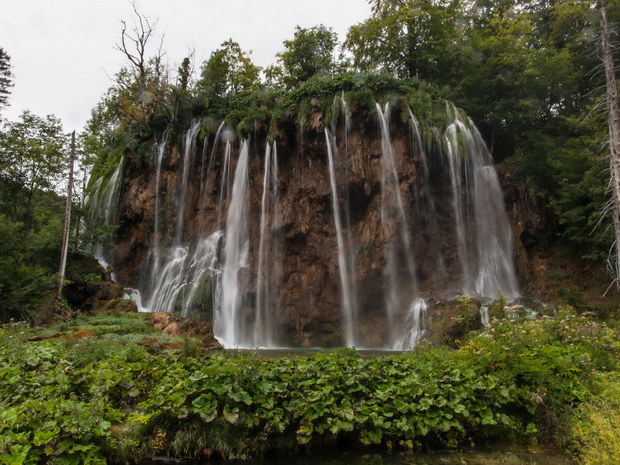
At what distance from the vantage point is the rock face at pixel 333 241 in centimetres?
1989

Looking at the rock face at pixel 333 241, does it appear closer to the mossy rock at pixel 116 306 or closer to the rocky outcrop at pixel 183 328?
the mossy rock at pixel 116 306

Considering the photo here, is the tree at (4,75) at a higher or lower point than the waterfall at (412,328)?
higher

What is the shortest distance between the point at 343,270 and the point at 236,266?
5.69 metres

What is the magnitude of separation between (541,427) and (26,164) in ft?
102

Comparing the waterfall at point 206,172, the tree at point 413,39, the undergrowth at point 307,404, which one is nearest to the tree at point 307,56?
the tree at point 413,39

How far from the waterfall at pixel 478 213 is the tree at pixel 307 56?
12.6 meters

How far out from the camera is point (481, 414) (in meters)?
5.06

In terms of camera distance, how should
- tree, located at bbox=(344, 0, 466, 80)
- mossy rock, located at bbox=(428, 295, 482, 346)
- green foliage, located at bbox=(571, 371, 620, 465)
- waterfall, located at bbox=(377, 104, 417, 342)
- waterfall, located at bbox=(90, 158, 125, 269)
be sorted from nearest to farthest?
1. green foliage, located at bbox=(571, 371, 620, 465)
2. mossy rock, located at bbox=(428, 295, 482, 346)
3. waterfall, located at bbox=(377, 104, 417, 342)
4. waterfall, located at bbox=(90, 158, 125, 269)
5. tree, located at bbox=(344, 0, 466, 80)

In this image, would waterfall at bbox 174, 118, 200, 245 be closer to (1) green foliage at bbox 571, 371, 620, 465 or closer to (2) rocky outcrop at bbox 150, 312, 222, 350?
(2) rocky outcrop at bbox 150, 312, 222, 350

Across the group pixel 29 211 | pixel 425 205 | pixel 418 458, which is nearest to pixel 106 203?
pixel 29 211

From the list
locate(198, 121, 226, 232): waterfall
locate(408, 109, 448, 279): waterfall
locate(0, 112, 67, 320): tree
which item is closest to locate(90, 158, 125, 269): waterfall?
locate(0, 112, 67, 320): tree

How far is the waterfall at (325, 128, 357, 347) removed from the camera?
770 inches

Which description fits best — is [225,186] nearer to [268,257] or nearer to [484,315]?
[268,257]

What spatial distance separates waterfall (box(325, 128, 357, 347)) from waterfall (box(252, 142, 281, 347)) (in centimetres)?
312
